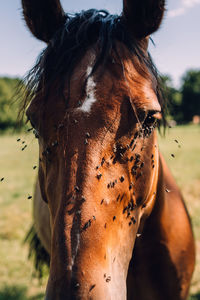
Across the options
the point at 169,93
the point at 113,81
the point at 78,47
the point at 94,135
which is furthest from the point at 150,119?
A: the point at 169,93

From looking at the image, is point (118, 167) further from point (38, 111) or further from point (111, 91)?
point (38, 111)

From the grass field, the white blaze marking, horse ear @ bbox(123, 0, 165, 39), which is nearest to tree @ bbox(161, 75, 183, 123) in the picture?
the grass field

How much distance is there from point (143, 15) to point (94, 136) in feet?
2.99

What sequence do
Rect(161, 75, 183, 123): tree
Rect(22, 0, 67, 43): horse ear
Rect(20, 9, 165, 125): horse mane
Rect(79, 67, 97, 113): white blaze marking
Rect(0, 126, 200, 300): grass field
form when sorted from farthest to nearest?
Rect(0, 126, 200, 300): grass field < Rect(161, 75, 183, 123): tree < Rect(22, 0, 67, 43): horse ear < Rect(20, 9, 165, 125): horse mane < Rect(79, 67, 97, 113): white blaze marking

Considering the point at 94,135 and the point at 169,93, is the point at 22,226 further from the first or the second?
the point at 94,135

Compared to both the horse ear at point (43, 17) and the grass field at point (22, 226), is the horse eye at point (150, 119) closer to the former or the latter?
the grass field at point (22, 226)

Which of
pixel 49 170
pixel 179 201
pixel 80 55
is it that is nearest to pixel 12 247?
pixel 179 201

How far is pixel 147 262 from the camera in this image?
227 cm

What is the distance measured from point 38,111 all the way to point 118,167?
624 mm

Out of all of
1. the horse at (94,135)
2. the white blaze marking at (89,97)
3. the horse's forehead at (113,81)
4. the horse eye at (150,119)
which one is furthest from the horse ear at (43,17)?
the horse eye at (150,119)

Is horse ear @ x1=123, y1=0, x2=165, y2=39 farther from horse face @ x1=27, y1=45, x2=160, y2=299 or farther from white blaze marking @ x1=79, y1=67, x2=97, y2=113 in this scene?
white blaze marking @ x1=79, y1=67, x2=97, y2=113

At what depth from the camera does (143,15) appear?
176cm

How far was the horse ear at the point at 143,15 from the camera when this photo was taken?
1746mm

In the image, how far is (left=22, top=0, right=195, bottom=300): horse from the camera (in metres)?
1.32
